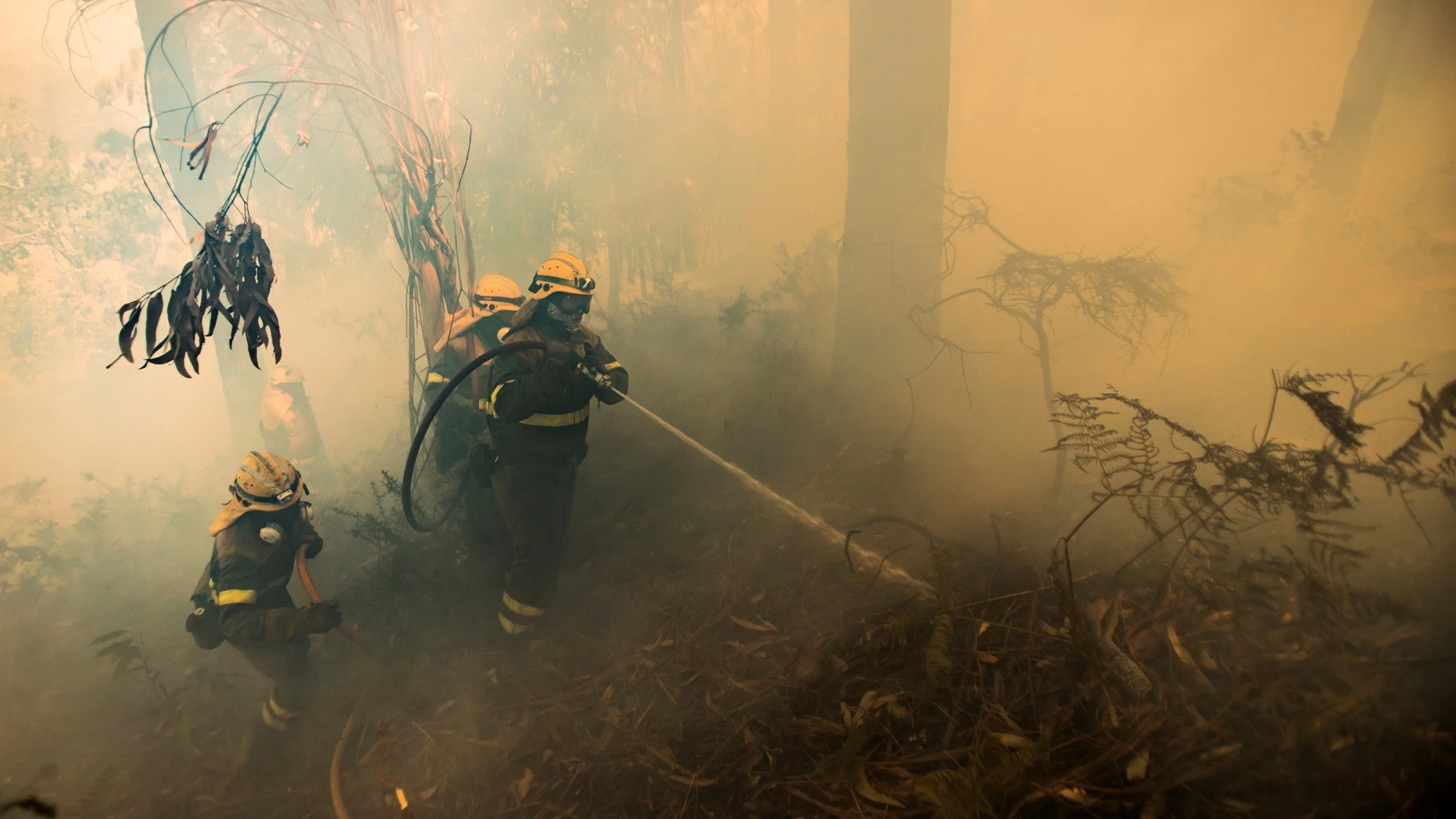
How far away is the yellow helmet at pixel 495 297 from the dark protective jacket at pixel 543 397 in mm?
1230

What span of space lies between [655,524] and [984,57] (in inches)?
285

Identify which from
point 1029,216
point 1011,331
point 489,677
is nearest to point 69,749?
point 489,677

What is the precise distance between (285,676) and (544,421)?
2110 millimetres

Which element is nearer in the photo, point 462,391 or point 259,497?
point 259,497

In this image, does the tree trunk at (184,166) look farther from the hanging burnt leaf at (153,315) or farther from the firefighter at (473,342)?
the hanging burnt leaf at (153,315)

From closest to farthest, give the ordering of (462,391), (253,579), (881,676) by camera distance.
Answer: (881,676)
(253,579)
(462,391)

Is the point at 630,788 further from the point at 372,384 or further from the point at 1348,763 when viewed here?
the point at 372,384

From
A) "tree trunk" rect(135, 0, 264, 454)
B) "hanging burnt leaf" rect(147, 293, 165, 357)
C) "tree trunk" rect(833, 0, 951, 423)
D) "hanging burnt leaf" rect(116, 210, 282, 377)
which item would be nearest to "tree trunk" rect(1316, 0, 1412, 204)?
"tree trunk" rect(833, 0, 951, 423)

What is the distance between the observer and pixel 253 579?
10.7ft

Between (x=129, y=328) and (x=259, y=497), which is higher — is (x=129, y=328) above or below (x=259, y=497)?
above

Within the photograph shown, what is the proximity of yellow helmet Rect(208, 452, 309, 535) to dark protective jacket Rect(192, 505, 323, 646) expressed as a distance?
5 cm

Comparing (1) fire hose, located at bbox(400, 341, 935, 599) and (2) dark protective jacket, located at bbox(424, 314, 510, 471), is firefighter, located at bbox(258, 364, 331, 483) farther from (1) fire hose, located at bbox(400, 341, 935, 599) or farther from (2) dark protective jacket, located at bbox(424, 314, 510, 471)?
(1) fire hose, located at bbox(400, 341, 935, 599)

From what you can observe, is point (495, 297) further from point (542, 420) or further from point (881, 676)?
point (881, 676)

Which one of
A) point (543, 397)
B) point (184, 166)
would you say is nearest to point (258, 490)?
point (543, 397)
